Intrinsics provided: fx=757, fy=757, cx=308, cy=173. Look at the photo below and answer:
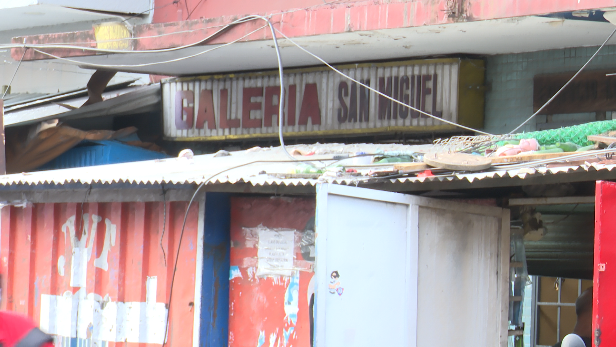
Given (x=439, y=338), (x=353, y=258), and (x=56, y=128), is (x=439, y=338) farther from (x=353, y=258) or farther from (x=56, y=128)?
(x=56, y=128)

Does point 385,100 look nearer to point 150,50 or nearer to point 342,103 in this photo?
point 342,103

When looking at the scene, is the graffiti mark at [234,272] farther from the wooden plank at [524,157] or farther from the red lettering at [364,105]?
the red lettering at [364,105]

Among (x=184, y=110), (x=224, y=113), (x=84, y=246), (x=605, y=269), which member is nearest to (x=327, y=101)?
(x=224, y=113)

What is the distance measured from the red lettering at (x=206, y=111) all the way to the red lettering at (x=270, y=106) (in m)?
0.73

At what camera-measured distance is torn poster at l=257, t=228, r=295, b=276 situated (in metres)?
5.95

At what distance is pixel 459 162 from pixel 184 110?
5.19 m

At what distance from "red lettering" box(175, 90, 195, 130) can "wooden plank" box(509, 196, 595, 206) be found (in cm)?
469

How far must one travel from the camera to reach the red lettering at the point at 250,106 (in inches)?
345

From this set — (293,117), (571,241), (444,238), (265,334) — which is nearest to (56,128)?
(293,117)

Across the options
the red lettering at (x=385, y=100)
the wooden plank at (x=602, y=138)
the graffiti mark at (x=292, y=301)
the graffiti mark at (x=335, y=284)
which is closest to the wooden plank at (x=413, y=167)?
the graffiti mark at (x=335, y=284)

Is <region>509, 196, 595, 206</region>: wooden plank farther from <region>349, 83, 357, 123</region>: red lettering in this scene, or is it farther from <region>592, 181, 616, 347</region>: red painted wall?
<region>349, 83, 357, 123</region>: red lettering

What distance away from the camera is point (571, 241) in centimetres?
819

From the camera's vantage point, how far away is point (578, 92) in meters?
7.13

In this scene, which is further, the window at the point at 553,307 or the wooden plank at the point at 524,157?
the window at the point at 553,307
